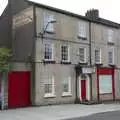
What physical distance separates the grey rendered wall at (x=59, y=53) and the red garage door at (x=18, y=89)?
0.83 metres

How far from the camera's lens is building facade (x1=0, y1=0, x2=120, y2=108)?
89.2 feet

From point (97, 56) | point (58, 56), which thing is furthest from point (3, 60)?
point (97, 56)

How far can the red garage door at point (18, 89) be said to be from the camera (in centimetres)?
2545

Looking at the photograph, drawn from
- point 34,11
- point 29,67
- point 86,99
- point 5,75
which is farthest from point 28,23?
point 86,99

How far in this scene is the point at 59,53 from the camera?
97.0 ft

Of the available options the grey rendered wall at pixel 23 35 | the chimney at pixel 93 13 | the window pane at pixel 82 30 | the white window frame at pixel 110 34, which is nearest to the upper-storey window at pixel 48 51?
the grey rendered wall at pixel 23 35

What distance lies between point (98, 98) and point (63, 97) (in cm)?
540

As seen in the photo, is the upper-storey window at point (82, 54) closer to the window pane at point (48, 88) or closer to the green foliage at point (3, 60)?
the window pane at point (48, 88)

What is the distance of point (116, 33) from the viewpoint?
37.3 metres

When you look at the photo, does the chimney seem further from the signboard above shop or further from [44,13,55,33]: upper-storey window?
[44,13,55,33]: upper-storey window

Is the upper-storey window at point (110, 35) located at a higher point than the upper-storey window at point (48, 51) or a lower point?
higher

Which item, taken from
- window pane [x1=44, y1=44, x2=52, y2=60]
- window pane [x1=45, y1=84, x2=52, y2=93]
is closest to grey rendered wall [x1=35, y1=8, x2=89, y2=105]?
window pane [x1=44, y1=44, x2=52, y2=60]

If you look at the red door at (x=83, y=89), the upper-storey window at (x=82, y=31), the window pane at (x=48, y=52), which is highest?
the upper-storey window at (x=82, y=31)

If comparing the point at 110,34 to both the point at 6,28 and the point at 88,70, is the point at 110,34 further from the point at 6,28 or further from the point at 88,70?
the point at 6,28
